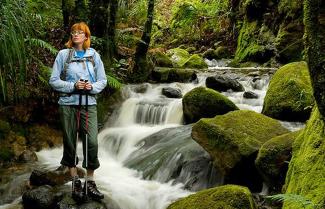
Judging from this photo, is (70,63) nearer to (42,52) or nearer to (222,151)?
(222,151)

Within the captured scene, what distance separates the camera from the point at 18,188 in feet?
19.0

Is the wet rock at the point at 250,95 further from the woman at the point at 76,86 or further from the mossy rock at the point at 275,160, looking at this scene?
the woman at the point at 76,86

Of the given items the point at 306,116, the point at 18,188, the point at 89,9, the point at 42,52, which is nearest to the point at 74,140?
the point at 18,188

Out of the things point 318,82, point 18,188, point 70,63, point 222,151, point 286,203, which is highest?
point 318,82

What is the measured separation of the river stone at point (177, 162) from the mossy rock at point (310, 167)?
2235mm

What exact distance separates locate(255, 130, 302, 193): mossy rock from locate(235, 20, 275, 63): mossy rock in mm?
10718

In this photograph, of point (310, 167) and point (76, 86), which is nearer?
→ point (310, 167)

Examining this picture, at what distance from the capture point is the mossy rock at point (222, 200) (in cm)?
397

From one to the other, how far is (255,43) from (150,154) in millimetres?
10711

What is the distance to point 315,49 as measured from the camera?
260 centimetres

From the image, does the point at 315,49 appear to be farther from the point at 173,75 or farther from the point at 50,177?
the point at 173,75

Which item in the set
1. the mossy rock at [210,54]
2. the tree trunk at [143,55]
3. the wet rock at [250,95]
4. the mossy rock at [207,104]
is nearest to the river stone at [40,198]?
the mossy rock at [207,104]

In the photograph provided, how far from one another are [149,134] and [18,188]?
10.4 feet

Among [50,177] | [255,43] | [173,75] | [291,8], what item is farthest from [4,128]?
[255,43]
